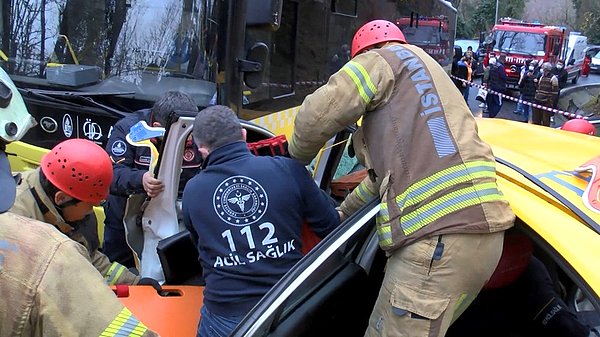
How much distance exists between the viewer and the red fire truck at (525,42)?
24297 mm

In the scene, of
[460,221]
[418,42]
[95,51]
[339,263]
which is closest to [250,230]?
[339,263]

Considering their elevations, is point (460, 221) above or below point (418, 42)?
below

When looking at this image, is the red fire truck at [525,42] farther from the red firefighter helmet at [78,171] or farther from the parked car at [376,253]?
the red firefighter helmet at [78,171]

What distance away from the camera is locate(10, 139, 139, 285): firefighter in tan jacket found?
231 centimetres

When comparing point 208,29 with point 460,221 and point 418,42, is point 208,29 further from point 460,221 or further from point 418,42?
point 418,42

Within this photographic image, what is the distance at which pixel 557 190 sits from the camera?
2.00m

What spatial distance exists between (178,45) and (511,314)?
8.09 ft

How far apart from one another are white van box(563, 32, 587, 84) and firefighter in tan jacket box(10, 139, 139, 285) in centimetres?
2926

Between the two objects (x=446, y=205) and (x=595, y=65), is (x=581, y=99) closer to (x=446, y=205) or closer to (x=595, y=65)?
(x=446, y=205)

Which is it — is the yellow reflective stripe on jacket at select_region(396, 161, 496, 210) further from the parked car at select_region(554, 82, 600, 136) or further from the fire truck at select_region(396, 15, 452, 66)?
the parked car at select_region(554, 82, 600, 136)

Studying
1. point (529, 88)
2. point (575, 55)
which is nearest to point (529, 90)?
point (529, 88)

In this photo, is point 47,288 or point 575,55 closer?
point 47,288

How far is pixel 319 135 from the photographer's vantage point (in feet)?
7.19

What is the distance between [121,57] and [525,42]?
23.9 metres
